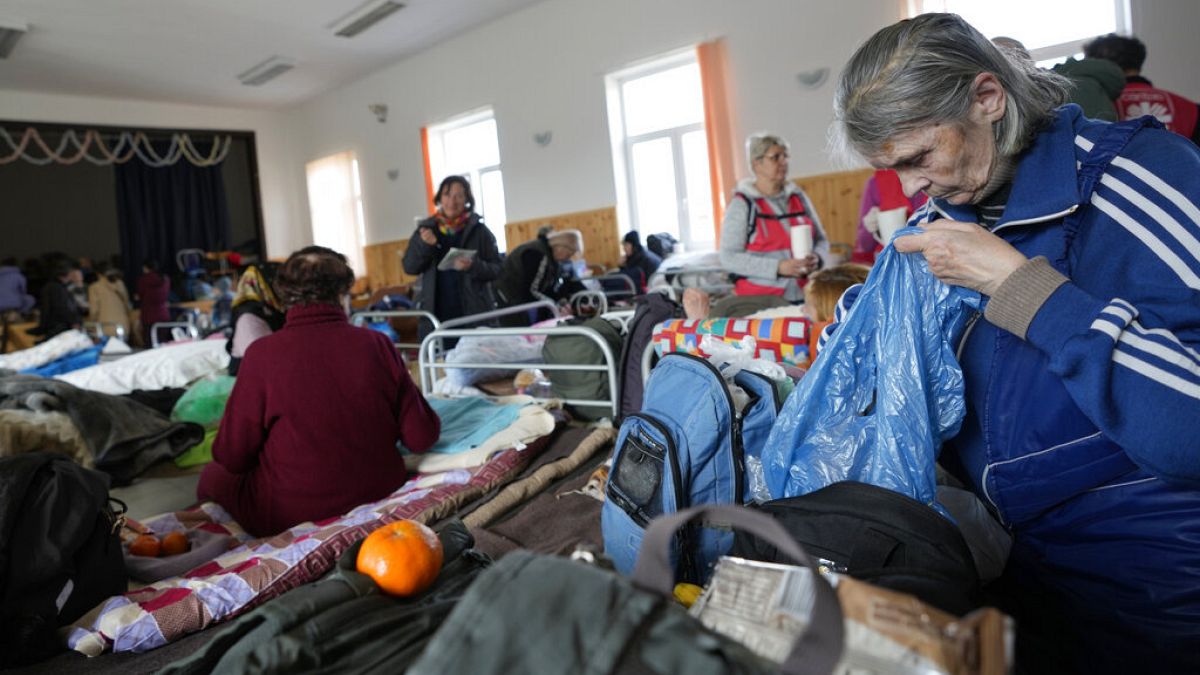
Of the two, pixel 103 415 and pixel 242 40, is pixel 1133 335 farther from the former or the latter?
pixel 242 40

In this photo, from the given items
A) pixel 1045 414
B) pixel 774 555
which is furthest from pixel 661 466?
pixel 1045 414

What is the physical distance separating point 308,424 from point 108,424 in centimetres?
136

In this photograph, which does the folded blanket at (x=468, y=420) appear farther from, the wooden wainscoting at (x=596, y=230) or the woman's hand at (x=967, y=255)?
the wooden wainscoting at (x=596, y=230)

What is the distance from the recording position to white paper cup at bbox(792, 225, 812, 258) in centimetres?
295

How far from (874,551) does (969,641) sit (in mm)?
493

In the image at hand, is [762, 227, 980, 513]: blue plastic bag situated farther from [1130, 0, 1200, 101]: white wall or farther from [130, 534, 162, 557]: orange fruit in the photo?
[1130, 0, 1200, 101]: white wall

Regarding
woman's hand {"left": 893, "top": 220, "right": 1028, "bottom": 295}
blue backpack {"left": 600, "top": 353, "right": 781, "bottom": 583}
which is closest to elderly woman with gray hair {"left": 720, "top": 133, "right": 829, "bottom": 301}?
blue backpack {"left": 600, "top": 353, "right": 781, "bottom": 583}

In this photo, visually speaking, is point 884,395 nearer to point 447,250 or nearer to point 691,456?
point 691,456

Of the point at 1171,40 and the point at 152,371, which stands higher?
the point at 1171,40

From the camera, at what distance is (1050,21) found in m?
5.77

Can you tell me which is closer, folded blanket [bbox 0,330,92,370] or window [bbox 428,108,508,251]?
folded blanket [bbox 0,330,92,370]

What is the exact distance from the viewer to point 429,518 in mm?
2215

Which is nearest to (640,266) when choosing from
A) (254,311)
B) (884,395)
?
(254,311)

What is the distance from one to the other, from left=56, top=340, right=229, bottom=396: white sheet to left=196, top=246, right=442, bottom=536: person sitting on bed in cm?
251
